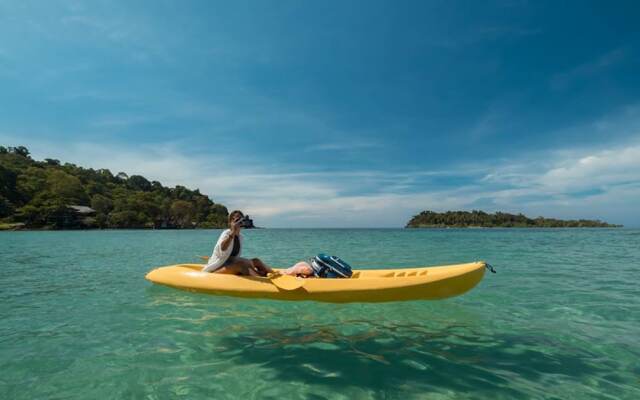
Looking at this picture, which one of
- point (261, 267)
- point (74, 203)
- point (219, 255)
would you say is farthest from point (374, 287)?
point (74, 203)

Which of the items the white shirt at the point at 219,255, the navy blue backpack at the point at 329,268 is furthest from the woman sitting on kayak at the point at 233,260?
the navy blue backpack at the point at 329,268

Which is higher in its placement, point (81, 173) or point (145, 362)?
point (81, 173)

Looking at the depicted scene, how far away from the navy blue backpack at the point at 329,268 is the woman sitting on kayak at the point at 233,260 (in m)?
1.02

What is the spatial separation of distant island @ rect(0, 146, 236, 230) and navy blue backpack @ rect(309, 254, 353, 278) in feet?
249

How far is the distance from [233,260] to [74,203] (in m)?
92.1

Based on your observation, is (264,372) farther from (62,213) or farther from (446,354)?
(62,213)

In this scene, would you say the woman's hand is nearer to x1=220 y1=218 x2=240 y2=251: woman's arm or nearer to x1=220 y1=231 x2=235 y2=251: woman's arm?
x1=220 y1=218 x2=240 y2=251: woman's arm

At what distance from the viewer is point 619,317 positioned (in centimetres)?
626

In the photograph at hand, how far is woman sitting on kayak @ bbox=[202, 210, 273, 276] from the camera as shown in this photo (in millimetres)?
6629

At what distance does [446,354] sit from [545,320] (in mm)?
2929

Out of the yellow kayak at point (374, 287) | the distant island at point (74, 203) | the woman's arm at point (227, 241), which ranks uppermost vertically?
the distant island at point (74, 203)

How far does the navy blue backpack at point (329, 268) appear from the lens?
6305 mm

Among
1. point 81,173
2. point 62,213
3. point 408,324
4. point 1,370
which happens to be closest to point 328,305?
point 408,324

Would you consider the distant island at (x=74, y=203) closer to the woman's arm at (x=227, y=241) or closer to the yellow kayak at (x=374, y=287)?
the woman's arm at (x=227, y=241)
